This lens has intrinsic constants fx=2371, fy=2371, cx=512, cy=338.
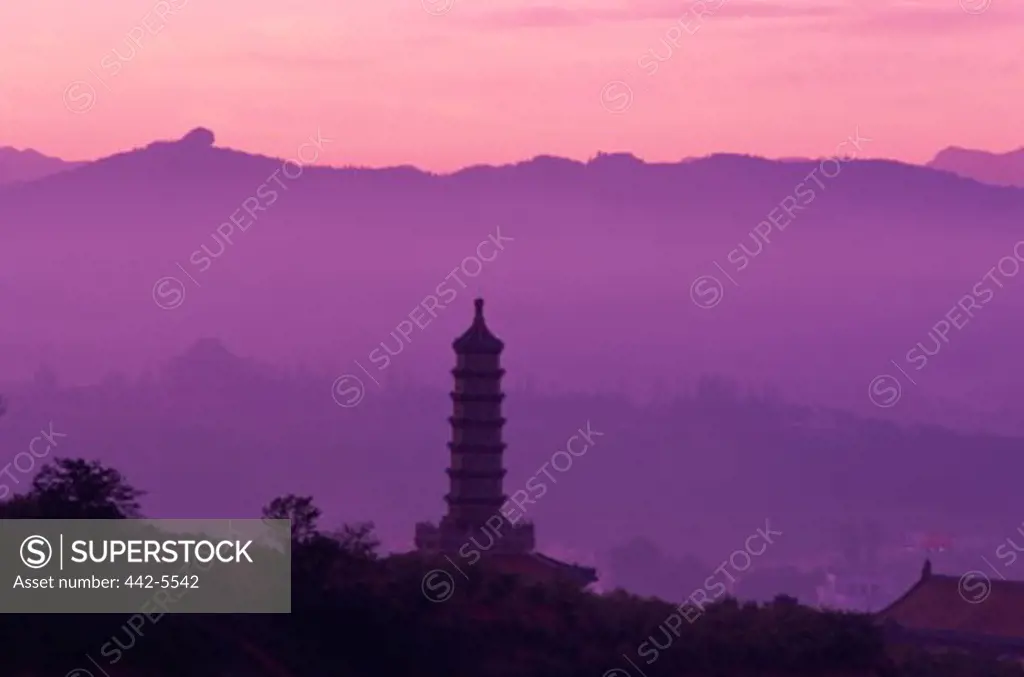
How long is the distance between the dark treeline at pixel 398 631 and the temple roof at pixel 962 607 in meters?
36.4

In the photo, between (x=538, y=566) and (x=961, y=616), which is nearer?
(x=538, y=566)

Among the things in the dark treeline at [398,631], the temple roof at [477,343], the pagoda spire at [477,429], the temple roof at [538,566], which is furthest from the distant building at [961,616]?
the dark treeline at [398,631]

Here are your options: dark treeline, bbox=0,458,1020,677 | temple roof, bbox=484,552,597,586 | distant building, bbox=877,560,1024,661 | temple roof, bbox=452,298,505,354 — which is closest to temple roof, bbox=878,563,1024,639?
distant building, bbox=877,560,1024,661

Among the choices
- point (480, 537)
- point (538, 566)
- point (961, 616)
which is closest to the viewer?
point (538, 566)

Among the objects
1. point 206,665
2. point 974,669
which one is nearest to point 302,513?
point 206,665

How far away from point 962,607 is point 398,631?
2168 inches

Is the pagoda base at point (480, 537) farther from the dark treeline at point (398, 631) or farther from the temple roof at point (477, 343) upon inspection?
the dark treeline at point (398, 631)

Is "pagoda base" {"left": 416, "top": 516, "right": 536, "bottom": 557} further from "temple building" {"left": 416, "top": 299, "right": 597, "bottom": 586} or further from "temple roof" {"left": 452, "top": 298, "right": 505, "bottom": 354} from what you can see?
"temple roof" {"left": 452, "top": 298, "right": 505, "bottom": 354}

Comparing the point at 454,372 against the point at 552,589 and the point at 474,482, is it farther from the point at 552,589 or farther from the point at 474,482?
the point at 552,589

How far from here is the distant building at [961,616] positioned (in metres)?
93.3

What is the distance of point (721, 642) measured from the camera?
173 ft

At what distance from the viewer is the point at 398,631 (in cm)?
4731

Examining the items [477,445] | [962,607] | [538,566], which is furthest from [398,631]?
[962,607]

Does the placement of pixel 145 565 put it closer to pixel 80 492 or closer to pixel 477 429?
pixel 80 492
